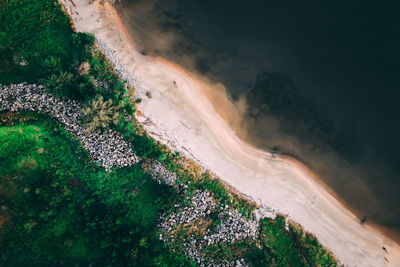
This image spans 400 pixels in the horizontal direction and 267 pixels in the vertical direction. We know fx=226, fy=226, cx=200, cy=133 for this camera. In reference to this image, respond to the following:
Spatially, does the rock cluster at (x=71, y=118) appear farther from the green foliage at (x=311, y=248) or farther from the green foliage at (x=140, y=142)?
the green foliage at (x=311, y=248)

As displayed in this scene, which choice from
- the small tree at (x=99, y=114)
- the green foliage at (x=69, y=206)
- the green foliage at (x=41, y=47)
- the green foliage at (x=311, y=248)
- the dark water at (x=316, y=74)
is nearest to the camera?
the green foliage at (x=69, y=206)

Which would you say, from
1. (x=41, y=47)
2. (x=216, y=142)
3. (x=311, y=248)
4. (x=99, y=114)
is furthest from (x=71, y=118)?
(x=311, y=248)

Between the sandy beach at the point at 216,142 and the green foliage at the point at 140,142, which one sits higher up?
the sandy beach at the point at 216,142

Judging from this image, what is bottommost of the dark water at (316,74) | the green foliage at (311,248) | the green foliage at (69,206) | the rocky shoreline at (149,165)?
the green foliage at (69,206)

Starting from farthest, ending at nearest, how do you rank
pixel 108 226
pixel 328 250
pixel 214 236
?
pixel 328 250, pixel 214 236, pixel 108 226

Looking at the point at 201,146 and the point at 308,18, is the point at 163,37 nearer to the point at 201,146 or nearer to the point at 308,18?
the point at 201,146

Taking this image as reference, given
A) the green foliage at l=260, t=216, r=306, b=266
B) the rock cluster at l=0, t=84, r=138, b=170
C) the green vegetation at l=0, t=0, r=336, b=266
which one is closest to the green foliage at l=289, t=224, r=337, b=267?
the green vegetation at l=0, t=0, r=336, b=266

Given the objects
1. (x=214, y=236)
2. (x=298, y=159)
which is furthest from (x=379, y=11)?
(x=214, y=236)

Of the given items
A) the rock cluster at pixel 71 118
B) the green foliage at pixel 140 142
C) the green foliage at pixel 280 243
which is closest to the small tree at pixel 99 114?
the rock cluster at pixel 71 118
